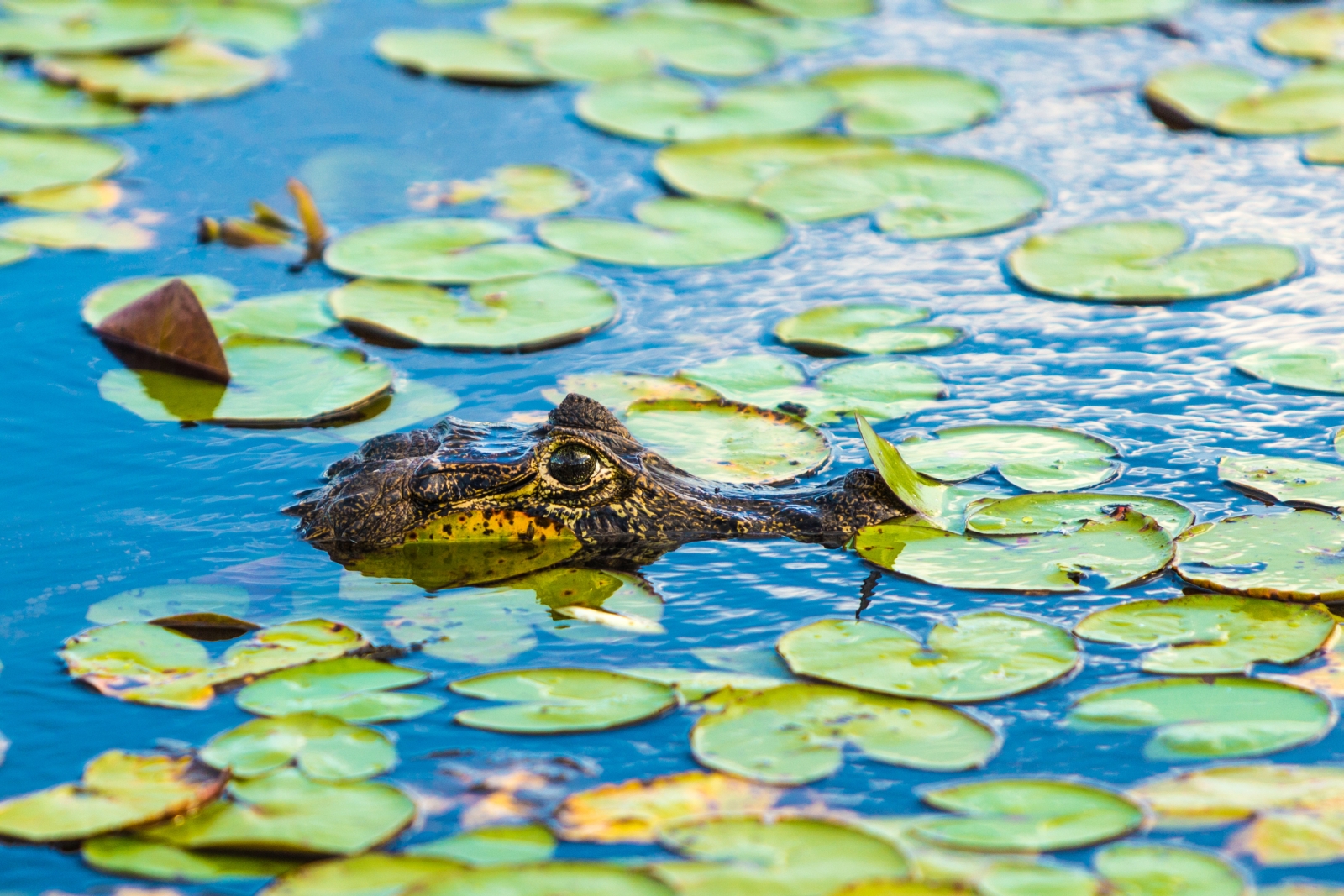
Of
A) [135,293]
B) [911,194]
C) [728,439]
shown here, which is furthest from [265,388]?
[911,194]

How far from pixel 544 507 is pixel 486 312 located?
1.99m

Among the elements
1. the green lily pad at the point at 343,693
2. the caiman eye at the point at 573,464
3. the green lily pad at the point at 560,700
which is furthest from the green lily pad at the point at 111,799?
the caiman eye at the point at 573,464

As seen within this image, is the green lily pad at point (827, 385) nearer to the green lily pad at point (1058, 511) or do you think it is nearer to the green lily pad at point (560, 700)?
the green lily pad at point (1058, 511)

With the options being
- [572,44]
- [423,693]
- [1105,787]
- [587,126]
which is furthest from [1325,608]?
[572,44]

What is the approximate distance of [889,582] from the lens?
5410 mm

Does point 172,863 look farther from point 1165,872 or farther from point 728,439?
point 728,439

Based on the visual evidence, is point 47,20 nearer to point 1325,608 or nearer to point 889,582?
point 889,582

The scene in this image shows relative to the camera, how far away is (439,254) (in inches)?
314

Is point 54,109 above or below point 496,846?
above

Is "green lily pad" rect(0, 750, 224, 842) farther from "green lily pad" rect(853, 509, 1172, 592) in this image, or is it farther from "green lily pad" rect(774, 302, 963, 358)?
"green lily pad" rect(774, 302, 963, 358)

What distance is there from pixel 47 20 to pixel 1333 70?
29.1 ft

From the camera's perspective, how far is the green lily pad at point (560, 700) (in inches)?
180

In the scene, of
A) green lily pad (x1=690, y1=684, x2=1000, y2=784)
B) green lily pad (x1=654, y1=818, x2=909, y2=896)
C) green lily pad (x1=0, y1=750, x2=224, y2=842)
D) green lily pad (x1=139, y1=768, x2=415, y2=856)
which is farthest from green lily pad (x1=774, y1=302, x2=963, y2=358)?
green lily pad (x1=0, y1=750, x2=224, y2=842)

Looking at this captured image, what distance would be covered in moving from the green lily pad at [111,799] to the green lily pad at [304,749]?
89 mm
